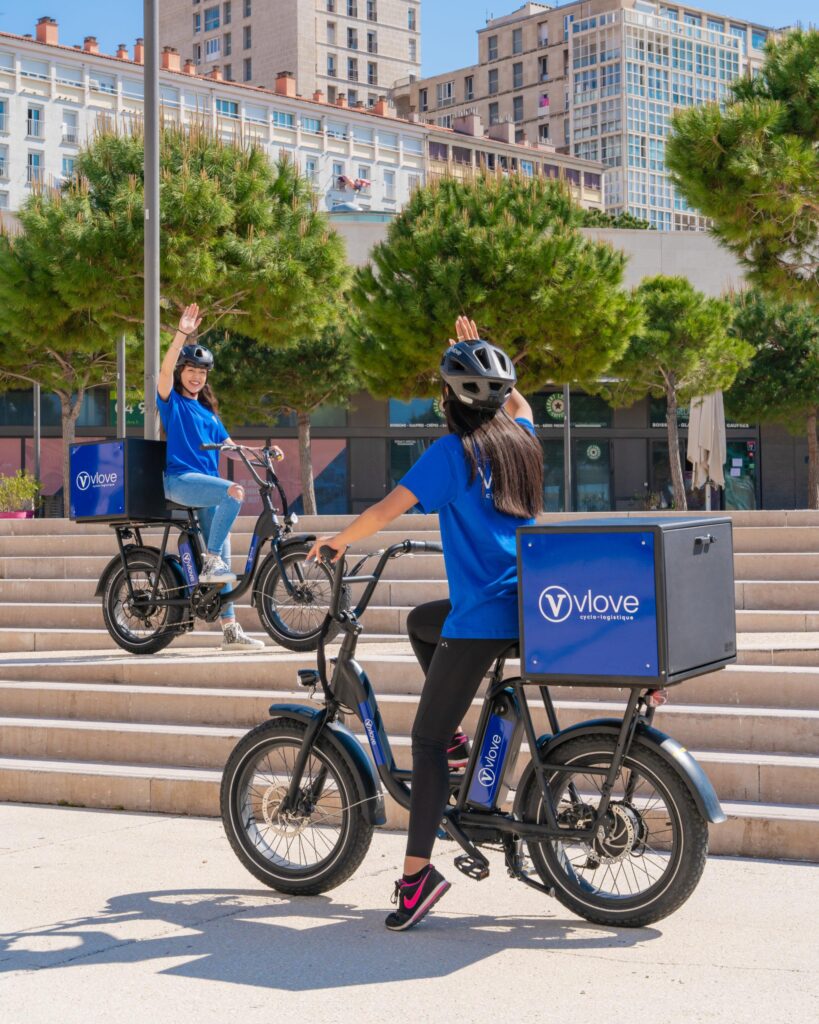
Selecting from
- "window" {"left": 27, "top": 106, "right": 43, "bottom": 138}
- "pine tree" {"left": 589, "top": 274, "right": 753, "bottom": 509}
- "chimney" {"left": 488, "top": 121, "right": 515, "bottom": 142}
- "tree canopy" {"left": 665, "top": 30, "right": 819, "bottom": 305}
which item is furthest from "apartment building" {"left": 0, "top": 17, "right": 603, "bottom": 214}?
"tree canopy" {"left": 665, "top": 30, "right": 819, "bottom": 305}

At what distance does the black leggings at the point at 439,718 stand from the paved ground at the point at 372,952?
389 millimetres

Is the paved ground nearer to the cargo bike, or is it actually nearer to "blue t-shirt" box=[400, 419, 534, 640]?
"blue t-shirt" box=[400, 419, 534, 640]

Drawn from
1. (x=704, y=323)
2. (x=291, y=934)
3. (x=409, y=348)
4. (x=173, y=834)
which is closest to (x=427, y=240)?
(x=409, y=348)

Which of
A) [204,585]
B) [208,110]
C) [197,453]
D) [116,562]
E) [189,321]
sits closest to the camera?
[189,321]

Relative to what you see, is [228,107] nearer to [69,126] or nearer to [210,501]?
[69,126]

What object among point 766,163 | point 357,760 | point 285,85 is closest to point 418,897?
point 357,760

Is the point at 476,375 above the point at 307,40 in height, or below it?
below

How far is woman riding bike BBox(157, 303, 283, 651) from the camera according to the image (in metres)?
8.45

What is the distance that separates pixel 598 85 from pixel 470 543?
137803mm

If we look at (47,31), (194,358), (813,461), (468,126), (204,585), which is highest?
(468,126)

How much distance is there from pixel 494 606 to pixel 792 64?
15926 millimetres

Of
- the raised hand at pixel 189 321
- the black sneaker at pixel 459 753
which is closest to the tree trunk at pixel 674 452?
the raised hand at pixel 189 321

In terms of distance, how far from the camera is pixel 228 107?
9312 cm

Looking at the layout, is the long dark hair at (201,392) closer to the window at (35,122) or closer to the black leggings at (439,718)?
the black leggings at (439,718)
